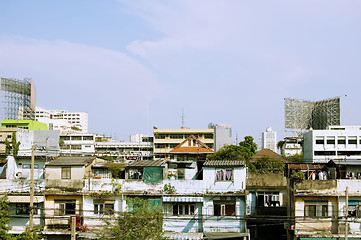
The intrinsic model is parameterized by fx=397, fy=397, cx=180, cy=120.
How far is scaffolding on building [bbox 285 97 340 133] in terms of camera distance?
91375 mm

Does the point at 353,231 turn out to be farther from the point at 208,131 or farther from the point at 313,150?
the point at 208,131

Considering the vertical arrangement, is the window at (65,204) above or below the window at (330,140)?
below

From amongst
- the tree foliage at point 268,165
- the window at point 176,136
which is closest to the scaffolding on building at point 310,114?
the tree foliage at point 268,165

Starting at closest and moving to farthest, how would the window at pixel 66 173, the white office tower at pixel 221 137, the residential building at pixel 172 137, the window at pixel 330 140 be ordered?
1. the window at pixel 66 173
2. the window at pixel 330 140
3. the residential building at pixel 172 137
4. the white office tower at pixel 221 137

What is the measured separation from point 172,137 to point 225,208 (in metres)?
80.9

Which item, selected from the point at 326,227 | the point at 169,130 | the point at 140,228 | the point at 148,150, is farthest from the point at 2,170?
the point at 148,150

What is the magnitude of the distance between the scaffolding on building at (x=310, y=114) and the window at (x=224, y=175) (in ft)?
225

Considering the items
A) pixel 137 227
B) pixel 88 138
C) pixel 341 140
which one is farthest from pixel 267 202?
pixel 88 138

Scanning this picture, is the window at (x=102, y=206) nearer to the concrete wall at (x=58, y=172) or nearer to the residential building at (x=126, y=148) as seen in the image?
the concrete wall at (x=58, y=172)

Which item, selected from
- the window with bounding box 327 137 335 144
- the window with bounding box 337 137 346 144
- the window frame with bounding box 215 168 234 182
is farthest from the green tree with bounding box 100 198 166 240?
the window with bounding box 337 137 346 144

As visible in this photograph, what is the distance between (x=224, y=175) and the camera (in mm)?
26609

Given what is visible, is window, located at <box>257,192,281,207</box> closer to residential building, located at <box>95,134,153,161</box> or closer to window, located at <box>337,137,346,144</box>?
window, located at <box>337,137,346,144</box>

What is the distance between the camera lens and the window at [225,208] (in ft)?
86.5

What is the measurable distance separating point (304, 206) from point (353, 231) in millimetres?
3345
